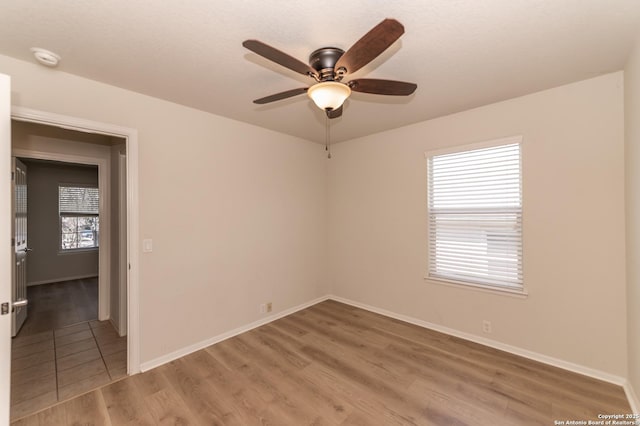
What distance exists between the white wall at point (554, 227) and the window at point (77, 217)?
715 cm

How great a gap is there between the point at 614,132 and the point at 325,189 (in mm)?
3339

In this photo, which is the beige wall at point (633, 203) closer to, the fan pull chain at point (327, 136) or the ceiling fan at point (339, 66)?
the ceiling fan at point (339, 66)

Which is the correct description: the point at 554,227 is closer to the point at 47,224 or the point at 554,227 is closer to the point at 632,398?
the point at 632,398

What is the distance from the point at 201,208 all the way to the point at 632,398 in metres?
4.06

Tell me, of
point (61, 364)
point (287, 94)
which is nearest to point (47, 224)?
point (61, 364)

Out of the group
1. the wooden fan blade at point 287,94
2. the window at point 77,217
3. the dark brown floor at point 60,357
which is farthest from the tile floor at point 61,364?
the window at point 77,217

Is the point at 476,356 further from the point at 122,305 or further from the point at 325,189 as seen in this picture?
the point at 122,305

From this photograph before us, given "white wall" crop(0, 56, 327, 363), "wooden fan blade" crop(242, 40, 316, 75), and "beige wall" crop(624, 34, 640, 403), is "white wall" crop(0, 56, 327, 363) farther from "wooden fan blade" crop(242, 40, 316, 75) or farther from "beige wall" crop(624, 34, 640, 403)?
"beige wall" crop(624, 34, 640, 403)

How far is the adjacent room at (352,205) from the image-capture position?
Answer: 1.73 m

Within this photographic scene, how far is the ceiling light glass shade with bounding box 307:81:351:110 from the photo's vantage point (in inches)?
65.6

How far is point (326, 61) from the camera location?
71.4 inches

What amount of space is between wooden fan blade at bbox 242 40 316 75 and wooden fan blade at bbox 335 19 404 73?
226 mm

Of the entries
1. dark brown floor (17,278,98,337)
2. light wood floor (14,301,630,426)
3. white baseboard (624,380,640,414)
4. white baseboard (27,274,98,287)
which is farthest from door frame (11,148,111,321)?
white baseboard (624,380,640,414)

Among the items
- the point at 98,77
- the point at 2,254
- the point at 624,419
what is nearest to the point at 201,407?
the point at 2,254
